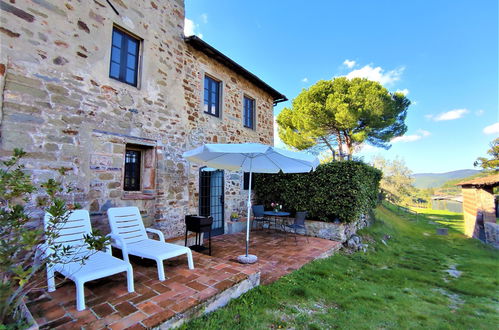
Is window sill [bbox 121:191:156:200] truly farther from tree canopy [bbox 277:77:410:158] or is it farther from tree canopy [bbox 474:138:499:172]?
tree canopy [bbox 474:138:499:172]

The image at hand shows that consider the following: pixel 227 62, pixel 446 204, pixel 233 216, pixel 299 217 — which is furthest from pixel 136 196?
pixel 446 204

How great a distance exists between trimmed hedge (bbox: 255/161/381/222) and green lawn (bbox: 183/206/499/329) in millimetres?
1447

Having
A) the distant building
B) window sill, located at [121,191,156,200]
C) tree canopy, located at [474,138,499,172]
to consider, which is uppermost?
tree canopy, located at [474,138,499,172]

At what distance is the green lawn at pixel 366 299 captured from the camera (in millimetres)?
2803

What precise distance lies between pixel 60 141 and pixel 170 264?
294 cm

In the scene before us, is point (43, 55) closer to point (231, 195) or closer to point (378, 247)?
point (231, 195)

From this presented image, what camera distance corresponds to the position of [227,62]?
7.56 m

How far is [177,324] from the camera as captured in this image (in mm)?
2314

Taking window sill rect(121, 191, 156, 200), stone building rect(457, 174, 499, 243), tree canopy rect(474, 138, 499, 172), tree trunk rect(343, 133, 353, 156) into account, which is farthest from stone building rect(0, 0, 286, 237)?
tree canopy rect(474, 138, 499, 172)

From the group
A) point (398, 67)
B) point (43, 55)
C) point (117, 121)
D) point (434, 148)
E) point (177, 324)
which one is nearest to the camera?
point (177, 324)

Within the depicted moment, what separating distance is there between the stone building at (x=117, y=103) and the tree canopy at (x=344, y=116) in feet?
31.2

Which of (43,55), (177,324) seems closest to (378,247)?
(177,324)

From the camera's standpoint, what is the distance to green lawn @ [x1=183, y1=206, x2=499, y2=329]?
280 centimetres

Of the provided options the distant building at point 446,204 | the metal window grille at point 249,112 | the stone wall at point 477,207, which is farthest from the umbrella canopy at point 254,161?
the distant building at point 446,204
